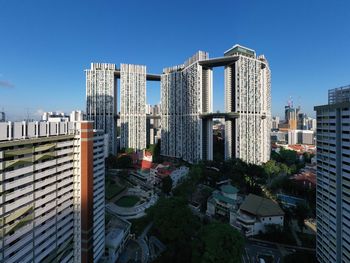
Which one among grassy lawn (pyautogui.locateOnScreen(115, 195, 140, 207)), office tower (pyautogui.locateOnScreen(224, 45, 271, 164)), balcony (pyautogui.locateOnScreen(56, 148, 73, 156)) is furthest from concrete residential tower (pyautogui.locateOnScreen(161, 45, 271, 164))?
balcony (pyautogui.locateOnScreen(56, 148, 73, 156))

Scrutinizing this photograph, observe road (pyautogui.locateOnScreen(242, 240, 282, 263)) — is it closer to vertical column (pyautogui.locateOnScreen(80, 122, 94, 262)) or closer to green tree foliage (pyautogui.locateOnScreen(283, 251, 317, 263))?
green tree foliage (pyautogui.locateOnScreen(283, 251, 317, 263))

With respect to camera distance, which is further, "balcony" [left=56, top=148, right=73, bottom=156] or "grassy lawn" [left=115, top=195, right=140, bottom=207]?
"grassy lawn" [left=115, top=195, right=140, bottom=207]

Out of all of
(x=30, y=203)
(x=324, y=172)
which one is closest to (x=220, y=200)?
(x=324, y=172)

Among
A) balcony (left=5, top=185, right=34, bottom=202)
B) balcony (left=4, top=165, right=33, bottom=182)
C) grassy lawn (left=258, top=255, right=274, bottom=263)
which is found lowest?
grassy lawn (left=258, top=255, right=274, bottom=263)

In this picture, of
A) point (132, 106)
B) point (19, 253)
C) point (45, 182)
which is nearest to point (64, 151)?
point (45, 182)

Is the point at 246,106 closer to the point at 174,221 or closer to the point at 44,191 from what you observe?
the point at 174,221

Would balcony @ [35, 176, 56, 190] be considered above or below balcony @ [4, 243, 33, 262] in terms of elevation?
above
